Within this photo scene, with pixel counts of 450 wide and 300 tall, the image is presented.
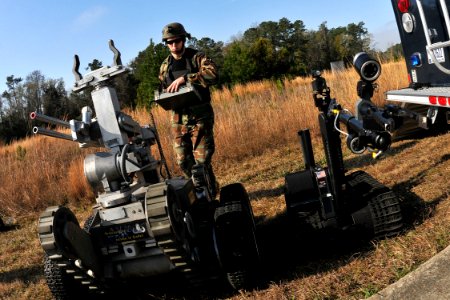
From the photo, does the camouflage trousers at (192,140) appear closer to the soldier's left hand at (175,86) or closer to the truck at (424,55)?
the soldier's left hand at (175,86)

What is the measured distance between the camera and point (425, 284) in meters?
2.43

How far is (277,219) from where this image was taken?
431 centimetres

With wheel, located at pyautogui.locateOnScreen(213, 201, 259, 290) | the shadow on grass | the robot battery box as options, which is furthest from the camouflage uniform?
the shadow on grass

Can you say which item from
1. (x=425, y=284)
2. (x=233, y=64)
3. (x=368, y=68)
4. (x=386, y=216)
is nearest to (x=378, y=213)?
(x=386, y=216)

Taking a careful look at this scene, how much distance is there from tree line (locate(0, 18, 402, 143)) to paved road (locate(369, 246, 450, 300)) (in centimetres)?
790

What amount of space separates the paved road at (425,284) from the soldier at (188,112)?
1.85 metres

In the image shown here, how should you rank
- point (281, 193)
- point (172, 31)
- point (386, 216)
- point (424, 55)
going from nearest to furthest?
point (386, 216) → point (172, 31) → point (424, 55) → point (281, 193)

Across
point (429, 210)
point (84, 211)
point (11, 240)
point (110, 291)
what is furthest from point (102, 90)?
point (84, 211)

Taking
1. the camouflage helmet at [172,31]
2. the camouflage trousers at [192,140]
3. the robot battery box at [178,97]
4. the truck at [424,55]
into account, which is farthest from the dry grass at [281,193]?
the camouflage helmet at [172,31]

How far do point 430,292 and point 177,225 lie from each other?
133 centimetres

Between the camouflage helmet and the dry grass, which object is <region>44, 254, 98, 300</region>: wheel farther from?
the camouflage helmet

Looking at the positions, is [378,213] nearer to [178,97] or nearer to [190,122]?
[178,97]

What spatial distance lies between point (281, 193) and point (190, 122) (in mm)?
1514

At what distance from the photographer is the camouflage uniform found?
418cm
